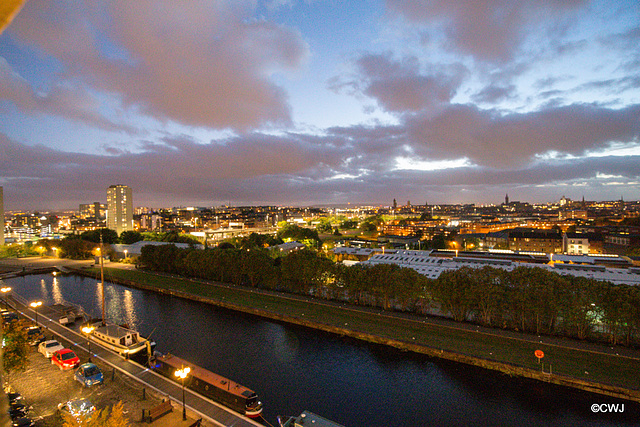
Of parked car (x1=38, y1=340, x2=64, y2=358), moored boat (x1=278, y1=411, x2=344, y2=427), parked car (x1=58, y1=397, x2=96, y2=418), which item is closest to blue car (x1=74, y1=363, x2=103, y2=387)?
parked car (x1=58, y1=397, x2=96, y2=418)

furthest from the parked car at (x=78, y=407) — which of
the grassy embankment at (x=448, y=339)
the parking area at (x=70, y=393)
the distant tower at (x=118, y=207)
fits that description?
the distant tower at (x=118, y=207)

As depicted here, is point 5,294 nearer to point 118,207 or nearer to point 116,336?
point 116,336

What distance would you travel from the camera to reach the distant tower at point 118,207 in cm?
10688

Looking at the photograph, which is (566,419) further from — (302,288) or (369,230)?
(369,230)

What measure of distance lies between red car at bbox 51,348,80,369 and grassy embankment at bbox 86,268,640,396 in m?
12.1

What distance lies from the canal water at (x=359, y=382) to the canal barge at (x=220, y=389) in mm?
1417

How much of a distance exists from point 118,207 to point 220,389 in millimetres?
113525

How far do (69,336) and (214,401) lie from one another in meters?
11.3

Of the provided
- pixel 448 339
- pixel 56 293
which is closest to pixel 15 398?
pixel 448 339

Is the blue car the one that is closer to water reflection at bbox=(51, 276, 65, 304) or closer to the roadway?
the roadway

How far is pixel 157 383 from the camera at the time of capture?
13789mm

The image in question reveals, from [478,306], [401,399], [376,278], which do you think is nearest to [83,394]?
[401,399]

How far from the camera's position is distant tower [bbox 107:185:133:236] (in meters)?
107

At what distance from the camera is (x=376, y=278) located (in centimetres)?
2359
